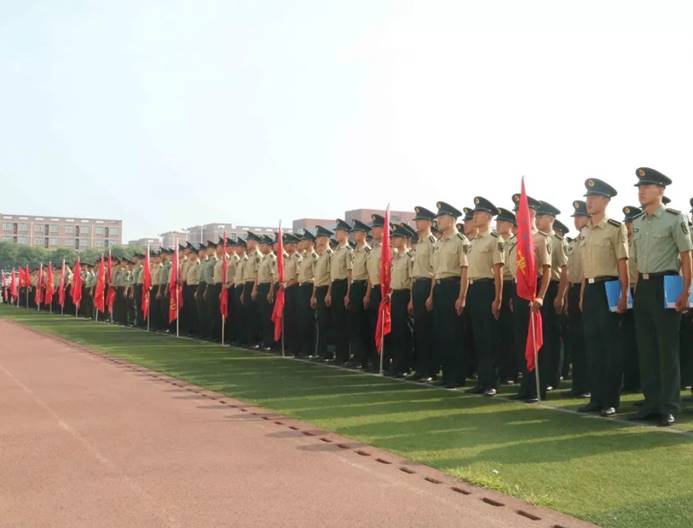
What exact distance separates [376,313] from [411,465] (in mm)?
6605

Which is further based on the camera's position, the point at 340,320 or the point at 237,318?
the point at 237,318

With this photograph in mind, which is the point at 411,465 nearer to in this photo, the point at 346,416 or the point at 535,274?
the point at 346,416

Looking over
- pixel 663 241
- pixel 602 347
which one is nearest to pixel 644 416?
pixel 602 347

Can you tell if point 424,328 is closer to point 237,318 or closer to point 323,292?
point 323,292

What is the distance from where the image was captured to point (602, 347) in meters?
8.00

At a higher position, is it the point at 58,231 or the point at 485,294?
the point at 58,231

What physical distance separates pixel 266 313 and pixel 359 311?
3895 mm

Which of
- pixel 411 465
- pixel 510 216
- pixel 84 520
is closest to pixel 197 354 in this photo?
pixel 510 216

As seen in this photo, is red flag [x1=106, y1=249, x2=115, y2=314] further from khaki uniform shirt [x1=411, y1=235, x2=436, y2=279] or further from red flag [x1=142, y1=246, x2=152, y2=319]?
khaki uniform shirt [x1=411, y1=235, x2=436, y2=279]

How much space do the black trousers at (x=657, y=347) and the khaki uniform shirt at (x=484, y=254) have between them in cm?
214

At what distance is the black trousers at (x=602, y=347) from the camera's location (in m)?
7.80

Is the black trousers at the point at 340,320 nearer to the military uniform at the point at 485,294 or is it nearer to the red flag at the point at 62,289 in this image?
the military uniform at the point at 485,294

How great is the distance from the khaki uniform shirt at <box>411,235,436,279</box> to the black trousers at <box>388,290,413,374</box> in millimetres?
785

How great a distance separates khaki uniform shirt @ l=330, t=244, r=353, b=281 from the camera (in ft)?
42.7
